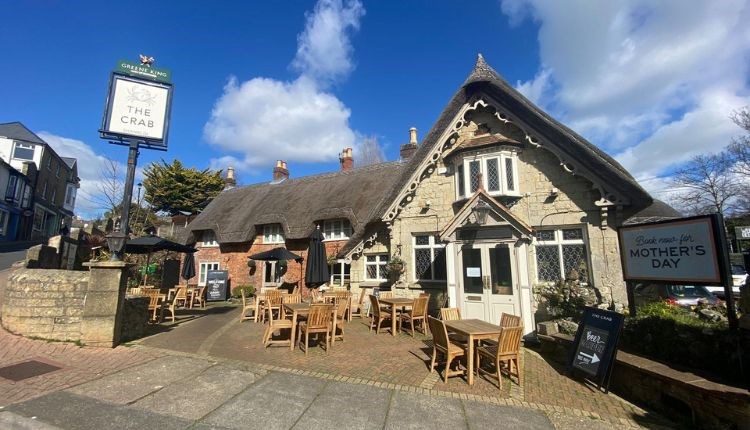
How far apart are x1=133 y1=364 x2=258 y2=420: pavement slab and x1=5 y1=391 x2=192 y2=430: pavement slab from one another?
7.1 inches

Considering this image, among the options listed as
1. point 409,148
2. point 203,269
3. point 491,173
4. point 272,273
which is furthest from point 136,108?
point 203,269

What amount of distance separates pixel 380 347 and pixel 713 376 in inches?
212

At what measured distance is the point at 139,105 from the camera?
28.2 feet

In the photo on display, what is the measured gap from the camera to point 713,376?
4.60m

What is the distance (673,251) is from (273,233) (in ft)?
55.6

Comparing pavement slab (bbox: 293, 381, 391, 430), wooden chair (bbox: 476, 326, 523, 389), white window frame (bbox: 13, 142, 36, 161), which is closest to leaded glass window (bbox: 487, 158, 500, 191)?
wooden chair (bbox: 476, 326, 523, 389)

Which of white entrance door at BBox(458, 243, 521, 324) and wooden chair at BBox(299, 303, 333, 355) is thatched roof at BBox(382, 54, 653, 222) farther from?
wooden chair at BBox(299, 303, 333, 355)

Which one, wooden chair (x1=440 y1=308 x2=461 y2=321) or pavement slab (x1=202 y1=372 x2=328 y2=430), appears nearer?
pavement slab (x1=202 y1=372 x2=328 y2=430)

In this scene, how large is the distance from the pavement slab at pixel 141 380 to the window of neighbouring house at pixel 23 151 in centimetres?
3902

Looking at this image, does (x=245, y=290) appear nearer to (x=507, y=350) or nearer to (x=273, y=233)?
(x=273, y=233)

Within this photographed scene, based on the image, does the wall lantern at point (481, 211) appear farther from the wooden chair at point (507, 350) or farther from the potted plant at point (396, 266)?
the wooden chair at point (507, 350)

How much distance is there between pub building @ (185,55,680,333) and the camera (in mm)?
8805

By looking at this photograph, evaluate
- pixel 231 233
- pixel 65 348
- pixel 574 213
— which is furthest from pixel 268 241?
pixel 574 213

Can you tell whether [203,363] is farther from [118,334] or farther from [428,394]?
[428,394]
